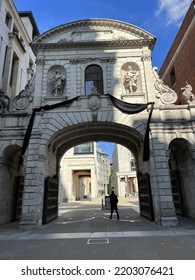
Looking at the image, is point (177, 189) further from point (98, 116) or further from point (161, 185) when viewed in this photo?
point (98, 116)

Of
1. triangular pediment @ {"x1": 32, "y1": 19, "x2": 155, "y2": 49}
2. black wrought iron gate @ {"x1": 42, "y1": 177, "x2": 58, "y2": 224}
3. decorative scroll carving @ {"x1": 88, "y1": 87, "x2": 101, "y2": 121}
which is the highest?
triangular pediment @ {"x1": 32, "y1": 19, "x2": 155, "y2": 49}

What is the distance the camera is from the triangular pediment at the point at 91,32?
603 inches

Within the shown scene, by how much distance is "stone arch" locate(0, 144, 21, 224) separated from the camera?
13.0 meters

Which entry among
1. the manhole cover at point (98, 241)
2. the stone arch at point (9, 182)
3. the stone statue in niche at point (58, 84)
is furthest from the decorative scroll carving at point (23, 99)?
the manhole cover at point (98, 241)

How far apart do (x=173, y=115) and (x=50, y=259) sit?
36.3 ft

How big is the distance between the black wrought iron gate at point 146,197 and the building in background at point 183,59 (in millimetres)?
7086

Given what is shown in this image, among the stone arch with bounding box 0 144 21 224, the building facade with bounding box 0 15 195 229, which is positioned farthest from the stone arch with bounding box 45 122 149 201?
the stone arch with bounding box 0 144 21 224

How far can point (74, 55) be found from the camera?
15148mm

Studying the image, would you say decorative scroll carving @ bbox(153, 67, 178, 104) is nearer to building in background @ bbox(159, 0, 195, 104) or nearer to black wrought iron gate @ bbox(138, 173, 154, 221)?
building in background @ bbox(159, 0, 195, 104)

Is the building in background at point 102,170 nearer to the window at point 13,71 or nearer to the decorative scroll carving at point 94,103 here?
the window at point 13,71

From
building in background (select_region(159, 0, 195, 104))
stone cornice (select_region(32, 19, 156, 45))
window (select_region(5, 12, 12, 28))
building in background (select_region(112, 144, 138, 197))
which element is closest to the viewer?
stone cornice (select_region(32, 19, 156, 45))

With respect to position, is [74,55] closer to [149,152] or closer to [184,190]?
[149,152]

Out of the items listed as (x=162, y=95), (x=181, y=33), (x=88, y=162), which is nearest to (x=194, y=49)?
(x=181, y=33)

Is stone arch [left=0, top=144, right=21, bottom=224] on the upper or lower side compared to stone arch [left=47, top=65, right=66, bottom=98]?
lower
